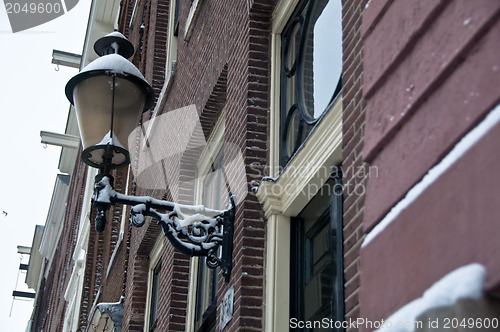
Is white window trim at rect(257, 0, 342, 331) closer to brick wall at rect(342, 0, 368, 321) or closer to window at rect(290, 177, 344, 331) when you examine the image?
window at rect(290, 177, 344, 331)

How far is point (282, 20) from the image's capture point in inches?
271

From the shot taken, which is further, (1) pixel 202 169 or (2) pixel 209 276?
(1) pixel 202 169

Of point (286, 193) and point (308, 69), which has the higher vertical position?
point (308, 69)

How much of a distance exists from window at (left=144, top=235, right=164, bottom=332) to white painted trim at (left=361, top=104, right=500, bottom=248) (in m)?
6.50

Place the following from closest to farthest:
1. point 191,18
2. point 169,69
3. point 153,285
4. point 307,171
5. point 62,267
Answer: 1. point 307,171
2. point 191,18
3. point 153,285
4. point 169,69
5. point 62,267

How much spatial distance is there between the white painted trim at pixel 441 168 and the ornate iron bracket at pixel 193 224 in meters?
2.81

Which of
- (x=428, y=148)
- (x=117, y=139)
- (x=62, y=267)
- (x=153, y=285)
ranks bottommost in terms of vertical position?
(x=428, y=148)

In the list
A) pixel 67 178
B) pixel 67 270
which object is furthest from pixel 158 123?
pixel 67 178

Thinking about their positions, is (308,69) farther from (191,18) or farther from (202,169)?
(191,18)

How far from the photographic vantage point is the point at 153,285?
10.3 meters

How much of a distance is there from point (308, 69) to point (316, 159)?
987mm

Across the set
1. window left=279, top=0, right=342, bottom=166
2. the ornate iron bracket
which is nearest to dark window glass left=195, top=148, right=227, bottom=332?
the ornate iron bracket

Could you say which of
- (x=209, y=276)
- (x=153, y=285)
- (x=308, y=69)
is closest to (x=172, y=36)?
(x=153, y=285)

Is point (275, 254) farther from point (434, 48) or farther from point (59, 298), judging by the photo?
point (59, 298)
